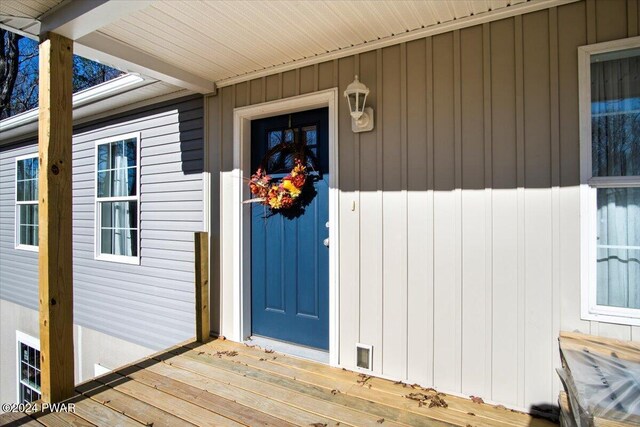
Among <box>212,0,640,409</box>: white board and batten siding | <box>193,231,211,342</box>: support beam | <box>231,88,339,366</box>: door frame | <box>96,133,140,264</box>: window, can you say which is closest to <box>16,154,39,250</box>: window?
<box>96,133,140,264</box>: window

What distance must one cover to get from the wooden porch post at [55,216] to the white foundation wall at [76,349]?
1954 millimetres

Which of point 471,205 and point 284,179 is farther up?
point 284,179

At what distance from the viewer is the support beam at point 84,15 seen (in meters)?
2.00

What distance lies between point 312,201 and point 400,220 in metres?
0.81

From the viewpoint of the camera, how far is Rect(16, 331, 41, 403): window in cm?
580

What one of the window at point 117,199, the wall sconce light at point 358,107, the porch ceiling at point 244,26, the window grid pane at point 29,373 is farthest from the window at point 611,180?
→ the window grid pane at point 29,373

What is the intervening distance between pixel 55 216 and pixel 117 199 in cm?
223

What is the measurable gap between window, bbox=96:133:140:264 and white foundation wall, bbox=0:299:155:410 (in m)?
1.14

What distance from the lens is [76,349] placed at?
16.5 ft

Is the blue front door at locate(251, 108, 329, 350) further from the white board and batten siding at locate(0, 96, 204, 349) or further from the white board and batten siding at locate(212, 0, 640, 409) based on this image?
the white board and batten siding at locate(0, 96, 204, 349)

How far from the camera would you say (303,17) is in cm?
226

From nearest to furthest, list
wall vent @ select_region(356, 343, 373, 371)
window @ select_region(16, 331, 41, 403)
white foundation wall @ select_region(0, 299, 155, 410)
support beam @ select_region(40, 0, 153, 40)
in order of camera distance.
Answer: support beam @ select_region(40, 0, 153, 40) → wall vent @ select_region(356, 343, 373, 371) → white foundation wall @ select_region(0, 299, 155, 410) → window @ select_region(16, 331, 41, 403)

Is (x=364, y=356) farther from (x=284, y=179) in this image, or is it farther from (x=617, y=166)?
(x=617, y=166)

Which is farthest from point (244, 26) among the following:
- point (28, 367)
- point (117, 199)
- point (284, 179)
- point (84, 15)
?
point (28, 367)
